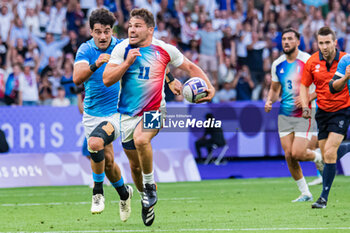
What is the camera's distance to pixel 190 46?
20.7m

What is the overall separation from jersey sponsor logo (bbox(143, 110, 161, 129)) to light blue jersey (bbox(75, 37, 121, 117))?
3.95ft

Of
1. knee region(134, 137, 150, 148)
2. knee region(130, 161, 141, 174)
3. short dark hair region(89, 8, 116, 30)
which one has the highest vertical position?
short dark hair region(89, 8, 116, 30)

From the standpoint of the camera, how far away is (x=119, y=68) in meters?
8.12

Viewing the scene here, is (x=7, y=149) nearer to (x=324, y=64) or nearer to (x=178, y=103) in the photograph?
(x=178, y=103)

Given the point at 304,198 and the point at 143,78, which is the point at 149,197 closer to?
the point at 143,78

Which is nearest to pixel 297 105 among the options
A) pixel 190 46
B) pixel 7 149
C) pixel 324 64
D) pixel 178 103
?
pixel 324 64

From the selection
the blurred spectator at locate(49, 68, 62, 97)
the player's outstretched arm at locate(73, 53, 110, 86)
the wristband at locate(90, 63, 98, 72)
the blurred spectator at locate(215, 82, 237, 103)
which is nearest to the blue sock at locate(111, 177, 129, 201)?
the player's outstretched arm at locate(73, 53, 110, 86)

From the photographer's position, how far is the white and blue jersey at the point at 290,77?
12.3 meters

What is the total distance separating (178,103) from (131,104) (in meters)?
9.33

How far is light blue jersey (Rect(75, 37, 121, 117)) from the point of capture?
9.38 meters

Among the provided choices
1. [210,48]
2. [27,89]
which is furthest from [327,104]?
[210,48]

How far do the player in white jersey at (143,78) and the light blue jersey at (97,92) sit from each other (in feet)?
2.73

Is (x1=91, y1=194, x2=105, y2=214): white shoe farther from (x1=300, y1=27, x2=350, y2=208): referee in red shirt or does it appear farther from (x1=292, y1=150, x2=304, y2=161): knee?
(x1=292, y1=150, x2=304, y2=161): knee

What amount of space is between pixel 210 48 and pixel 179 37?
3.28ft
